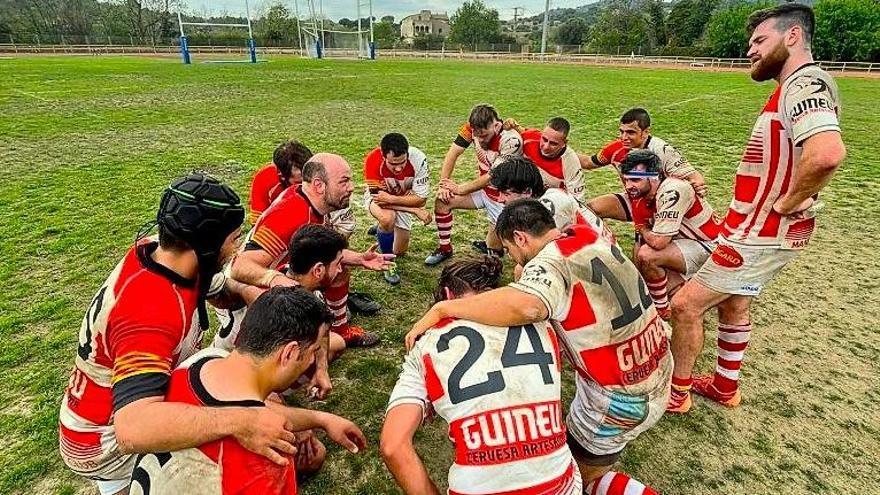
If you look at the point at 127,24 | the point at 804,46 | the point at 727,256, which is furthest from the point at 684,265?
the point at 127,24

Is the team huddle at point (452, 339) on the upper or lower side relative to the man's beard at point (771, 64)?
lower

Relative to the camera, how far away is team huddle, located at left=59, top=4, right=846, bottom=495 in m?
1.94

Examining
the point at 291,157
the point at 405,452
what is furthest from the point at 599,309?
the point at 291,157

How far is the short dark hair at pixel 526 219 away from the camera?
2717 millimetres

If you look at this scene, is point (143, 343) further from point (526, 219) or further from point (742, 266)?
point (742, 266)

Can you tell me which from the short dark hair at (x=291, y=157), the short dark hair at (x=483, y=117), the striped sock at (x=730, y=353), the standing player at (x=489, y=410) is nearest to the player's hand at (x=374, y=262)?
the standing player at (x=489, y=410)

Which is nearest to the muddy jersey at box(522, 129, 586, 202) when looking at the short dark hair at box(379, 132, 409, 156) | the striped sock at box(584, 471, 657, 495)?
the short dark hair at box(379, 132, 409, 156)

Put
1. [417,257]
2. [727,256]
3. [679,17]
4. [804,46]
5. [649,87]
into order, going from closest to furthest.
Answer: [804,46]
[727,256]
[417,257]
[649,87]
[679,17]

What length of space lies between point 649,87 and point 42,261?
87.1ft

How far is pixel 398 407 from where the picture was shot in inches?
90.8

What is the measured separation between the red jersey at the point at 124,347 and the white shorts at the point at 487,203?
13.2ft

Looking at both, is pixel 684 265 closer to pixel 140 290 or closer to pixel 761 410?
pixel 761 410

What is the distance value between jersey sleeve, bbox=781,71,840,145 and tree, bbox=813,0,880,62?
52136 mm

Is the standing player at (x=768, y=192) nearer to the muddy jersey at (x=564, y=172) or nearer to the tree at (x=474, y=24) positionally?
the muddy jersey at (x=564, y=172)
